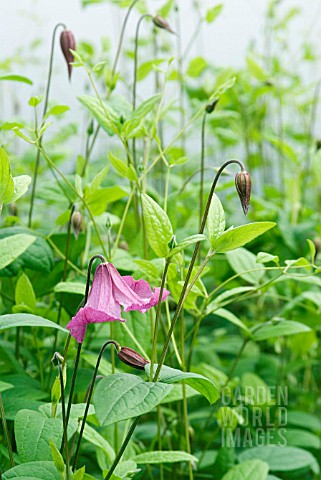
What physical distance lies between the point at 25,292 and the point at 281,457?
400 millimetres

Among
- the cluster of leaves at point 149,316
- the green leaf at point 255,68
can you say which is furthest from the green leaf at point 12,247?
the green leaf at point 255,68

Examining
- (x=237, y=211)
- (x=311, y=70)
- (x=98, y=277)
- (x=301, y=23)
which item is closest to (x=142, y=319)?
(x=98, y=277)

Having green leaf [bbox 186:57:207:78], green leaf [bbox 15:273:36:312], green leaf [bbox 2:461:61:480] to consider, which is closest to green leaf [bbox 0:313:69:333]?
green leaf [bbox 2:461:61:480]

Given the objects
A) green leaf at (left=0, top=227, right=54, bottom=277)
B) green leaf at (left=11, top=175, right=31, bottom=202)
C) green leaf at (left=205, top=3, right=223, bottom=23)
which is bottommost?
green leaf at (left=0, top=227, right=54, bottom=277)

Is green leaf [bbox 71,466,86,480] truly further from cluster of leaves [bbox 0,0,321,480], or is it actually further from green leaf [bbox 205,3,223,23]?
green leaf [bbox 205,3,223,23]

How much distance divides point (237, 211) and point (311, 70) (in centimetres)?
77

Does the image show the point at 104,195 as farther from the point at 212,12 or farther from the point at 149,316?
the point at 212,12

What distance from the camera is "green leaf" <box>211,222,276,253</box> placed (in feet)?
1.76

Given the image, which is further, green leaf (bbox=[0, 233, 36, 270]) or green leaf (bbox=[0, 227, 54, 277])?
green leaf (bbox=[0, 227, 54, 277])

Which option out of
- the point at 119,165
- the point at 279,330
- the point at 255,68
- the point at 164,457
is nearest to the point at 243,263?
the point at 279,330

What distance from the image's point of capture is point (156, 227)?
54cm

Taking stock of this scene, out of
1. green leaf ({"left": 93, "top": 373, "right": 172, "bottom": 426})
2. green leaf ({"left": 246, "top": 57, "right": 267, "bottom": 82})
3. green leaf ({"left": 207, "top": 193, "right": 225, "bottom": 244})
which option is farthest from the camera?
green leaf ({"left": 246, "top": 57, "right": 267, "bottom": 82})

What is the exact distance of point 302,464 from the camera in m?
0.92

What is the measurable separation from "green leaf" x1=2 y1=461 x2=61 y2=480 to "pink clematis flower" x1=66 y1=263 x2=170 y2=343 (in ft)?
0.35
